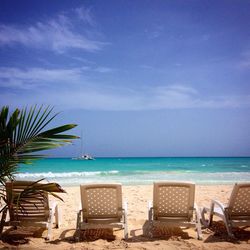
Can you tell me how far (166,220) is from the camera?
4.80 meters

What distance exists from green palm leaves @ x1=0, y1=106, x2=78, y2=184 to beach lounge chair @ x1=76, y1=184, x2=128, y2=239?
5.61 ft

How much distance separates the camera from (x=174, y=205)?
480cm

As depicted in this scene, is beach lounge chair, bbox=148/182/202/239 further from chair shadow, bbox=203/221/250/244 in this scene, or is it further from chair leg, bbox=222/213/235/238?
chair leg, bbox=222/213/235/238

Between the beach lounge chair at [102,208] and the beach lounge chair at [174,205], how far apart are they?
22.5 inches

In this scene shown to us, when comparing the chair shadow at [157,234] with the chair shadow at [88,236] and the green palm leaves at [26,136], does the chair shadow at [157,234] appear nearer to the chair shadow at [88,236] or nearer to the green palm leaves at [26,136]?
the chair shadow at [88,236]

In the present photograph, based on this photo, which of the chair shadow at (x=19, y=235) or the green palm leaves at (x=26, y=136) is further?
the chair shadow at (x=19, y=235)

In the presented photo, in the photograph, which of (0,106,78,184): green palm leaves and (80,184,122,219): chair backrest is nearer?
(0,106,78,184): green palm leaves

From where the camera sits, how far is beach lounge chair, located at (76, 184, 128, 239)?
4.63 metres

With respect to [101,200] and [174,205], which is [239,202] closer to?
[174,205]

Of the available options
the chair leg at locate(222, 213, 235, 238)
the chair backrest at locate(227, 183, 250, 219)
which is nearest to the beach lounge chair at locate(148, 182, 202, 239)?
the chair leg at locate(222, 213, 235, 238)

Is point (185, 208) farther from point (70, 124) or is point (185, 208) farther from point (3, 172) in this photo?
point (3, 172)

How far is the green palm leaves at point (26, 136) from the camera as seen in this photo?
10.1 feet

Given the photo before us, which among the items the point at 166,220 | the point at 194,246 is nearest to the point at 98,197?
the point at 166,220

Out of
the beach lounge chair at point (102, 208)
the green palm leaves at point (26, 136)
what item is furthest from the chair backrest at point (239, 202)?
the green palm leaves at point (26, 136)
